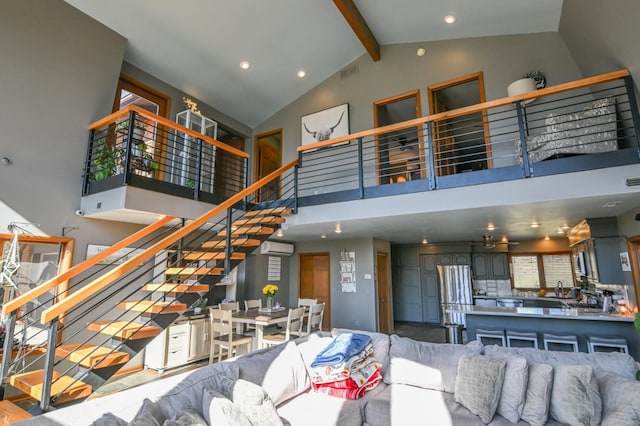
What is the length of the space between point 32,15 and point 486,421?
660cm

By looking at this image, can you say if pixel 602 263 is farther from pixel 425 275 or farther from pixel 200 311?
pixel 200 311

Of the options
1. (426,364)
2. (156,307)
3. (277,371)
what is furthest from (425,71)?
(156,307)

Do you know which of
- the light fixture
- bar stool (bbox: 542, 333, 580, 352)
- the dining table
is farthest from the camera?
the light fixture

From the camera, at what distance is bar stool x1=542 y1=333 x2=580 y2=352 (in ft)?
14.4

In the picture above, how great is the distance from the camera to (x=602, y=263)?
5043 mm

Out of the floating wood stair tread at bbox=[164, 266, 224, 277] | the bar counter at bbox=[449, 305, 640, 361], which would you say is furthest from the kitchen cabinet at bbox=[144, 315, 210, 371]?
the bar counter at bbox=[449, 305, 640, 361]

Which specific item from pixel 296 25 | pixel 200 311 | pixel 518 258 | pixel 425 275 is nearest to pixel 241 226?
pixel 200 311

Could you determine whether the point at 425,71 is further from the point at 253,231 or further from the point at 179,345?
the point at 179,345

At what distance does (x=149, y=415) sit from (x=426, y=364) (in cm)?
237

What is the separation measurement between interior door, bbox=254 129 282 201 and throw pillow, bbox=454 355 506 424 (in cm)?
581

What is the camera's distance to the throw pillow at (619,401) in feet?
7.13

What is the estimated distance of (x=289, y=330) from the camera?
5.21 meters

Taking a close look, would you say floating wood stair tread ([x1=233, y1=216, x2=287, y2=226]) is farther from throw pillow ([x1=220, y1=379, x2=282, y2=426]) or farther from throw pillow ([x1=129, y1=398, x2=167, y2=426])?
throw pillow ([x1=129, y1=398, x2=167, y2=426])

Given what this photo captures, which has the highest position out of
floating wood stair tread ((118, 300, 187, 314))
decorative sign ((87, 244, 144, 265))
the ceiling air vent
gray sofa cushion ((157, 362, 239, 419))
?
the ceiling air vent
